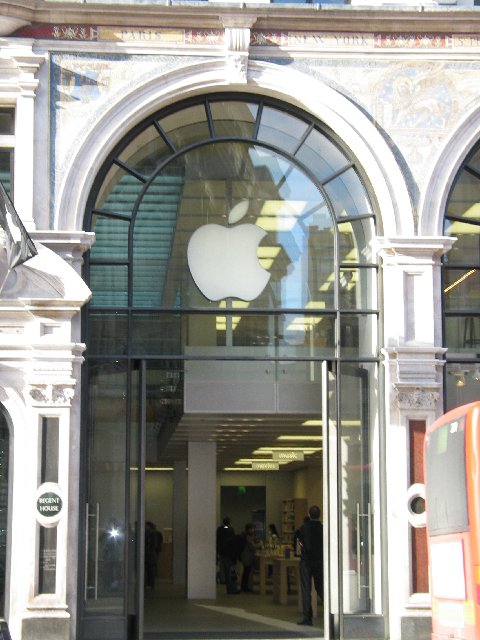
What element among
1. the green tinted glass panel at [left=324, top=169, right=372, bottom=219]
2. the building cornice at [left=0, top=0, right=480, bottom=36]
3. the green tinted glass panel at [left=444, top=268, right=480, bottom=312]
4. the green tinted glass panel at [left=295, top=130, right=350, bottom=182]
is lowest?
the green tinted glass panel at [left=444, top=268, right=480, bottom=312]

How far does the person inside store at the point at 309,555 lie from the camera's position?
901 inches

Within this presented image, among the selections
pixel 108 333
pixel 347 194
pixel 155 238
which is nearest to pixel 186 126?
pixel 155 238

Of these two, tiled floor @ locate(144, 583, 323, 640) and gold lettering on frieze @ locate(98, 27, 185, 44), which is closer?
gold lettering on frieze @ locate(98, 27, 185, 44)

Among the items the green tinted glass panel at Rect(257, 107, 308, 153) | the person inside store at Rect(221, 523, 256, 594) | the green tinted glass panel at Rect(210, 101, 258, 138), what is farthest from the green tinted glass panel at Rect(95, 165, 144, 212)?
the person inside store at Rect(221, 523, 256, 594)

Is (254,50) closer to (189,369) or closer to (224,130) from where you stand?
(224,130)

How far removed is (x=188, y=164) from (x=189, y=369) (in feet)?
10.8

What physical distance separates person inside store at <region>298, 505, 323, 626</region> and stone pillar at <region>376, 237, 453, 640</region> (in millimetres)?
3465

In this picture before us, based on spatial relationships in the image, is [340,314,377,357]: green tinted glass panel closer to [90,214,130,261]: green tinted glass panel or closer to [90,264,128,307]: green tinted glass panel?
[90,264,128,307]: green tinted glass panel

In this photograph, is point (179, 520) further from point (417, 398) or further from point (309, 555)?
point (417, 398)

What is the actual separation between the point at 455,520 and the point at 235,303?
309 inches

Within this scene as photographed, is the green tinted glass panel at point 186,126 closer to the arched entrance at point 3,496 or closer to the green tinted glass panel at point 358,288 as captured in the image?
the green tinted glass panel at point 358,288

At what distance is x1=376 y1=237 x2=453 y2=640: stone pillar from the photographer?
1952cm

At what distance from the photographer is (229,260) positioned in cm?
2075

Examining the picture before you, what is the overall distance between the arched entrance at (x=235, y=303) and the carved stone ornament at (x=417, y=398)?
0.65 m
